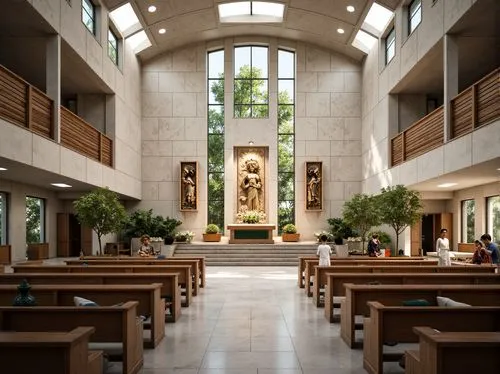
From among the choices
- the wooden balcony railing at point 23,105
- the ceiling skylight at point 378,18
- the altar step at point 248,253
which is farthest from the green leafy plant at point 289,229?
the wooden balcony railing at point 23,105

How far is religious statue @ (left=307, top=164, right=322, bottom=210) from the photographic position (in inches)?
1026

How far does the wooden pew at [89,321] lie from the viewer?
17.3ft

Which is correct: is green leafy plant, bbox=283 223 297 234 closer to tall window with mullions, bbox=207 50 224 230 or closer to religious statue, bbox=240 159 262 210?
religious statue, bbox=240 159 262 210

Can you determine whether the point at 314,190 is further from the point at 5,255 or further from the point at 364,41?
the point at 5,255

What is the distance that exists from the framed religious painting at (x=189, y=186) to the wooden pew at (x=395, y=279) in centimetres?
1746

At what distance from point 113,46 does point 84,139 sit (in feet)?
19.2

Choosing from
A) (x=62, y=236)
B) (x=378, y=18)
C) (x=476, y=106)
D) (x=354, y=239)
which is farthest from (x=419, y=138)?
(x=62, y=236)

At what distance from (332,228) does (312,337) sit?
1760 centimetres

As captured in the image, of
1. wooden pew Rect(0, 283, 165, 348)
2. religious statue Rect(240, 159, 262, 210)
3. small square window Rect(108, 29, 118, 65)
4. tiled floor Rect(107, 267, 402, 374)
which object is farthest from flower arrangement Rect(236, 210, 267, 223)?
wooden pew Rect(0, 283, 165, 348)

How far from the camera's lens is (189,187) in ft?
85.4

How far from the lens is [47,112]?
14281mm

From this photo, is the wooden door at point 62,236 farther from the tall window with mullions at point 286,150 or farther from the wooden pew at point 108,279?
the wooden pew at point 108,279

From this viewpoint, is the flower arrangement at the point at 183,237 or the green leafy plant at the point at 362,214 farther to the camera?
the flower arrangement at the point at 183,237

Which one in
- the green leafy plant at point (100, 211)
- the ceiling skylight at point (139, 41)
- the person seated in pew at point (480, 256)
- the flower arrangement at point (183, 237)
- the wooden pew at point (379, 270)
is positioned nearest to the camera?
the wooden pew at point (379, 270)
